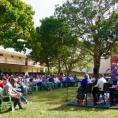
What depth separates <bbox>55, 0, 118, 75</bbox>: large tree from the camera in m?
46.4

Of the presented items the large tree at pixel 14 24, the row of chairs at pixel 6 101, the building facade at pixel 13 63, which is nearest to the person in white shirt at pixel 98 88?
the row of chairs at pixel 6 101

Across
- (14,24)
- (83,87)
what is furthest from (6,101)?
(14,24)

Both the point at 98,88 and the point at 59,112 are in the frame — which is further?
the point at 98,88

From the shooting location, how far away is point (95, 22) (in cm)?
4741

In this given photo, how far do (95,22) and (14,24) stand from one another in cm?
1615

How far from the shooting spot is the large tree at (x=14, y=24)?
32.2 metres

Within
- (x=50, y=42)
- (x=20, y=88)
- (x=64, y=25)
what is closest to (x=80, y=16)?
(x=64, y=25)

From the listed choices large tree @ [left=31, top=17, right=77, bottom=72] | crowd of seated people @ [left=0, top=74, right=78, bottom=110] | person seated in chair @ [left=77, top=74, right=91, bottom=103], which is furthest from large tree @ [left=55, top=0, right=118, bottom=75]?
person seated in chair @ [left=77, top=74, right=91, bottom=103]

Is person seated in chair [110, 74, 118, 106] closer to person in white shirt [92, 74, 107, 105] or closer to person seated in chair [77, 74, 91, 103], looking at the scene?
person in white shirt [92, 74, 107, 105]

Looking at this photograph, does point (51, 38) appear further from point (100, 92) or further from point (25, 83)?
point (100, 92)

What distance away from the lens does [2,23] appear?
3234 cm

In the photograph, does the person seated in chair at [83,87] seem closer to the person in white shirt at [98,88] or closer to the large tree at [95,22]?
the person in white shirt at [98,88]

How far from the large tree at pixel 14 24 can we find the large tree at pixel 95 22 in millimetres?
11828

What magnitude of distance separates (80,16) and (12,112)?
3170cm
